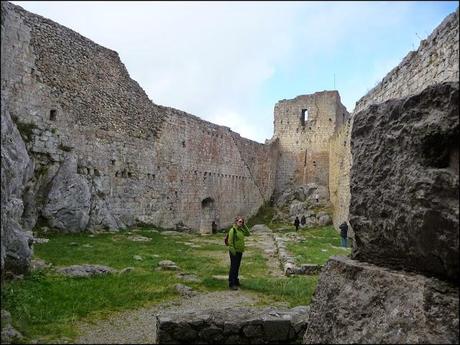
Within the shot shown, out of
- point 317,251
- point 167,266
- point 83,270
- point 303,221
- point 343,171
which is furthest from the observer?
point 303,221

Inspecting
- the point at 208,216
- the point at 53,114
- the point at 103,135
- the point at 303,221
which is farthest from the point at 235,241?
the point at 303,221

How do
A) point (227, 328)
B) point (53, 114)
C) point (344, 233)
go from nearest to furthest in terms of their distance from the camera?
point (227, 328) → point (53, 114) → point (344, 233)

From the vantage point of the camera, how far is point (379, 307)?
4.32m

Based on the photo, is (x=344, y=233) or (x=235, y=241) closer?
(x=235, y=241)

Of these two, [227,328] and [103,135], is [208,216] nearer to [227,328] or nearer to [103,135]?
[103,135]

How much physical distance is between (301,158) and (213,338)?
3004cm

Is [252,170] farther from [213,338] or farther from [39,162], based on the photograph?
[213,338]

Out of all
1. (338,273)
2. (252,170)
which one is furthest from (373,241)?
(252,170)

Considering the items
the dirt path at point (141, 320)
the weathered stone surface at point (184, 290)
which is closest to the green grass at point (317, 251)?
the dirt path at point (141, 320)

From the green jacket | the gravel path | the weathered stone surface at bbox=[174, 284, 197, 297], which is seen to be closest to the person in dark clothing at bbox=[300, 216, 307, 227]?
the green jacket

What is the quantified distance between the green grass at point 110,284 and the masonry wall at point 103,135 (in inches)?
125

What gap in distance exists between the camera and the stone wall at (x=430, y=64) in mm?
6637

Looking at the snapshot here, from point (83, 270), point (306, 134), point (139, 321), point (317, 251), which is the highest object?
point (306, 134)

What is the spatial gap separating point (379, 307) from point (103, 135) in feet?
53.2
